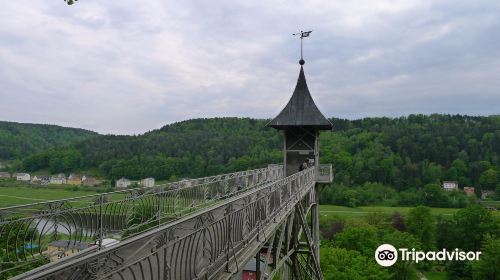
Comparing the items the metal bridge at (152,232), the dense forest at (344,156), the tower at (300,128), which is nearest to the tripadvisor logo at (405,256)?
the tower at (300,128)

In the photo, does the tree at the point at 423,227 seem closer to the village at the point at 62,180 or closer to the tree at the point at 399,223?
the tree at the point at 399,223

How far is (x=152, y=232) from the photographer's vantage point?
2.88m

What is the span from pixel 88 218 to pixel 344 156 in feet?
277

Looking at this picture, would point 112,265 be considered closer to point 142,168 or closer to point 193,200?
point 193,200

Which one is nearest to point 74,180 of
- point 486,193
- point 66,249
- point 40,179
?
point 40,179

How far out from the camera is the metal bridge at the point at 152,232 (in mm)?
2852

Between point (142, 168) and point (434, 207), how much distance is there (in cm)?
5201

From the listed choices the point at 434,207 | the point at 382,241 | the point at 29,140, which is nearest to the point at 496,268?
the point at 382,241

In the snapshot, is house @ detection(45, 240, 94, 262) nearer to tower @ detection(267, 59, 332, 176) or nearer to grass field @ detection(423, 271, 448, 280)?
tower @ detection(267, 59, 332, 176)

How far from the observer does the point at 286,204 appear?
8.55m

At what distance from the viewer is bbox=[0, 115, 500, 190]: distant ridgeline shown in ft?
248

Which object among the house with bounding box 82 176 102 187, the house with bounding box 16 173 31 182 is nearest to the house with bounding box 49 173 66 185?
the house with bounding box 82 176 102 187

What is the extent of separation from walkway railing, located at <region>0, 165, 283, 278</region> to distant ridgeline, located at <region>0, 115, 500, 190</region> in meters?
60.7

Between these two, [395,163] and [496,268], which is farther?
[395,163]
